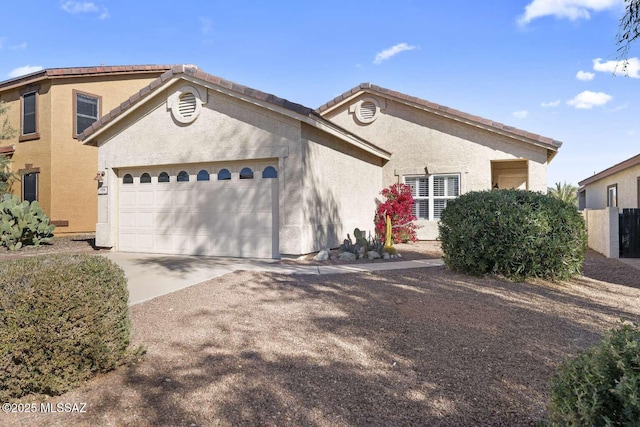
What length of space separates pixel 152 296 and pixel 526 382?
5.31 meters

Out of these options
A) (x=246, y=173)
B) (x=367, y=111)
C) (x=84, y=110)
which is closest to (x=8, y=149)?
(x=84, y=110)

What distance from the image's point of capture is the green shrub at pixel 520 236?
727 centimetres

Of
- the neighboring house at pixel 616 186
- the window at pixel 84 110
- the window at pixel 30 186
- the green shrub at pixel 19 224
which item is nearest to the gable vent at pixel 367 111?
the neighboring house at pixel 616 186

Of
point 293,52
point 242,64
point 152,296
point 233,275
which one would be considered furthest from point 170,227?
point 293,52

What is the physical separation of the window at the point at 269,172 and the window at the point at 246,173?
0.38m

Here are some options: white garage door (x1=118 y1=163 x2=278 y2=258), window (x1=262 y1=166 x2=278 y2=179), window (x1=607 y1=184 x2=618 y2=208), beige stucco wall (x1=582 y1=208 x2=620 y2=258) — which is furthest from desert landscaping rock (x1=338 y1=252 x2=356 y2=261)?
window (x1=607 y1=184 x2=618 y2=208)

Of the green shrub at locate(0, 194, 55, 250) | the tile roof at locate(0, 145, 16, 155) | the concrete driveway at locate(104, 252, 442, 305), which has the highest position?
the tile roof at locate(0, 145, 16, 155)

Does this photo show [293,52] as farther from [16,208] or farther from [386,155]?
[16,208]

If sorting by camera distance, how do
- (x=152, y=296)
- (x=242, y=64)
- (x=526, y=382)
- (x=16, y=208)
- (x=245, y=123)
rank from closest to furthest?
1. (x=526, y=382)
2. (x=152, y=296)
3. (x=245, y=123)
4. (x=16, y=208)
5. (x=242, y=64)

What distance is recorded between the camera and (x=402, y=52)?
46.0ft

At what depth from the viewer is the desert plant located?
1387 cm

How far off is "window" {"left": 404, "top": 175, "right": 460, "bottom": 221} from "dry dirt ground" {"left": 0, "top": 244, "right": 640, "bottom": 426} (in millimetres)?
7920

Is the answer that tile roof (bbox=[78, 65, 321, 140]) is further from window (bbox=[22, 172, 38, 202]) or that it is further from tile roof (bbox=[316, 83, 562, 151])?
tile roof (bbox=[316, 83, 562, 151])

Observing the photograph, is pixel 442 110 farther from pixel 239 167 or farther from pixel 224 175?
pixel 224 175
